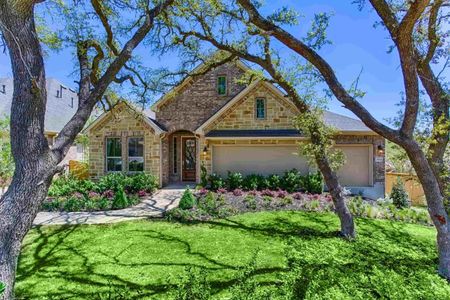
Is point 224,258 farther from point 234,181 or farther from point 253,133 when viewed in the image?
point 253,133

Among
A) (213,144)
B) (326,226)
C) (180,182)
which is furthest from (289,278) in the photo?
(180,182)

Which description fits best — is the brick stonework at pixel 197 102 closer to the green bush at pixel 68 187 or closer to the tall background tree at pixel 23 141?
the green bush at pixel 68 187

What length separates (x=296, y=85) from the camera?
886 cm

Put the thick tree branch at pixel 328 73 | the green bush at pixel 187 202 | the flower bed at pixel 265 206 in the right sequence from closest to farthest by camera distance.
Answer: the thick tree branch at pixel 328 73 < the flower bed at pixel 265 206 < the green bush at pixel 187 202

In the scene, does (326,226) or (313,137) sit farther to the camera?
(326,226)

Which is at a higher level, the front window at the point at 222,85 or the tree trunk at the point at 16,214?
the front window at the point at 222,85

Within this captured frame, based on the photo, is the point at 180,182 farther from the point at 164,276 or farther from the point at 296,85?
the point at 164,276

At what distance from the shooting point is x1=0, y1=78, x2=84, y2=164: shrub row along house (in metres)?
20.0

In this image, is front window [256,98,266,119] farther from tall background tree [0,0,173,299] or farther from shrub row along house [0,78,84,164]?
shrub row along house [0,78,84,164]

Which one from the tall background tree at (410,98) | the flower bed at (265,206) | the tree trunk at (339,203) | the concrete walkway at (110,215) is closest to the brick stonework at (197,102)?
the flower bed at (265,206)

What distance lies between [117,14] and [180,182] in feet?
37.9

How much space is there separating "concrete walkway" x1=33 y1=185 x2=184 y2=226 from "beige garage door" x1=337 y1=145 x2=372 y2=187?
30.3 ft

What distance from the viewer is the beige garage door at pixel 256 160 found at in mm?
15336

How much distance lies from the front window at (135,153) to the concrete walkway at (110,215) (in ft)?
12.6
